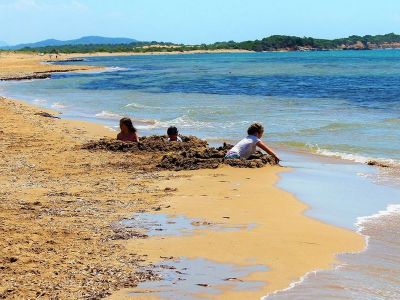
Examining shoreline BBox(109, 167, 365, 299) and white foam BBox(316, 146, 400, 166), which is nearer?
shoreline BBox(109, 167, 365, 299)

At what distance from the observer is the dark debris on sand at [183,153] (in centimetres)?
1123

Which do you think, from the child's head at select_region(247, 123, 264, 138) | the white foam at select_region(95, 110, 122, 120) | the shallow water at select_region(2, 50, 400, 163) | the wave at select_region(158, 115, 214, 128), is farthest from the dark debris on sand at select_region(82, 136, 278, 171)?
the white foam at select_region(95, 110, 122, 120)

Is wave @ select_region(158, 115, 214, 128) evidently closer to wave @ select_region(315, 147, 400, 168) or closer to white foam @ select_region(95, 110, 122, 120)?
white foam @ select_region(95, 110, 122, 120)

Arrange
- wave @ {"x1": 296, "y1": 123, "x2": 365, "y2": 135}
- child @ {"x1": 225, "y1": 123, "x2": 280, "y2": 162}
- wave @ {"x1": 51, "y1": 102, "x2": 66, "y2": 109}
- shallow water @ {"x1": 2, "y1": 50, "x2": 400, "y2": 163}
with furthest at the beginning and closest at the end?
wave @ {"x1": 51, "y1": 102, "x2": 66, "y2": 109}, wave @ {"x1": 296, "y1": 123, "x2": 365, "y2": 135}, shallow water @ {"x1": 2, "y1": 50, "x2": 400, "y2": 163}, child @ {"x1": 225, "y1": 123, "x2": 280, "y2": 162}

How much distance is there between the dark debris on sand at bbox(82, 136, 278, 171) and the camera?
11.2 meters

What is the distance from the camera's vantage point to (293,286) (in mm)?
5410

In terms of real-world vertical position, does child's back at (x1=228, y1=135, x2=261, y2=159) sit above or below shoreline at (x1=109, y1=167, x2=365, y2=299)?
above

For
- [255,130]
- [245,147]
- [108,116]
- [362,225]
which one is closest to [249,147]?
[245,147]

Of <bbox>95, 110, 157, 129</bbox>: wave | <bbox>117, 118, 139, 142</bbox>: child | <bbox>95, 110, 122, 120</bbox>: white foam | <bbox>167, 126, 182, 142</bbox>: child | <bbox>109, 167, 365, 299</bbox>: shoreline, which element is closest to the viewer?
<bbox>109, 167, 365, 299</bbox>: shoreline

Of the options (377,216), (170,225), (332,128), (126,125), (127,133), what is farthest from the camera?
(332,128)

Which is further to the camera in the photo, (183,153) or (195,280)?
(183,153)

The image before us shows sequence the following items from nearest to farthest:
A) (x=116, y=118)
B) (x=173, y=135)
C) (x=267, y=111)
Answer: (x=173, y=135), (x=116, y=118), (x=267, y=111)

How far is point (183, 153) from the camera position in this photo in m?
11.7

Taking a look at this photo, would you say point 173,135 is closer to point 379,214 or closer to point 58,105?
point 379,214
